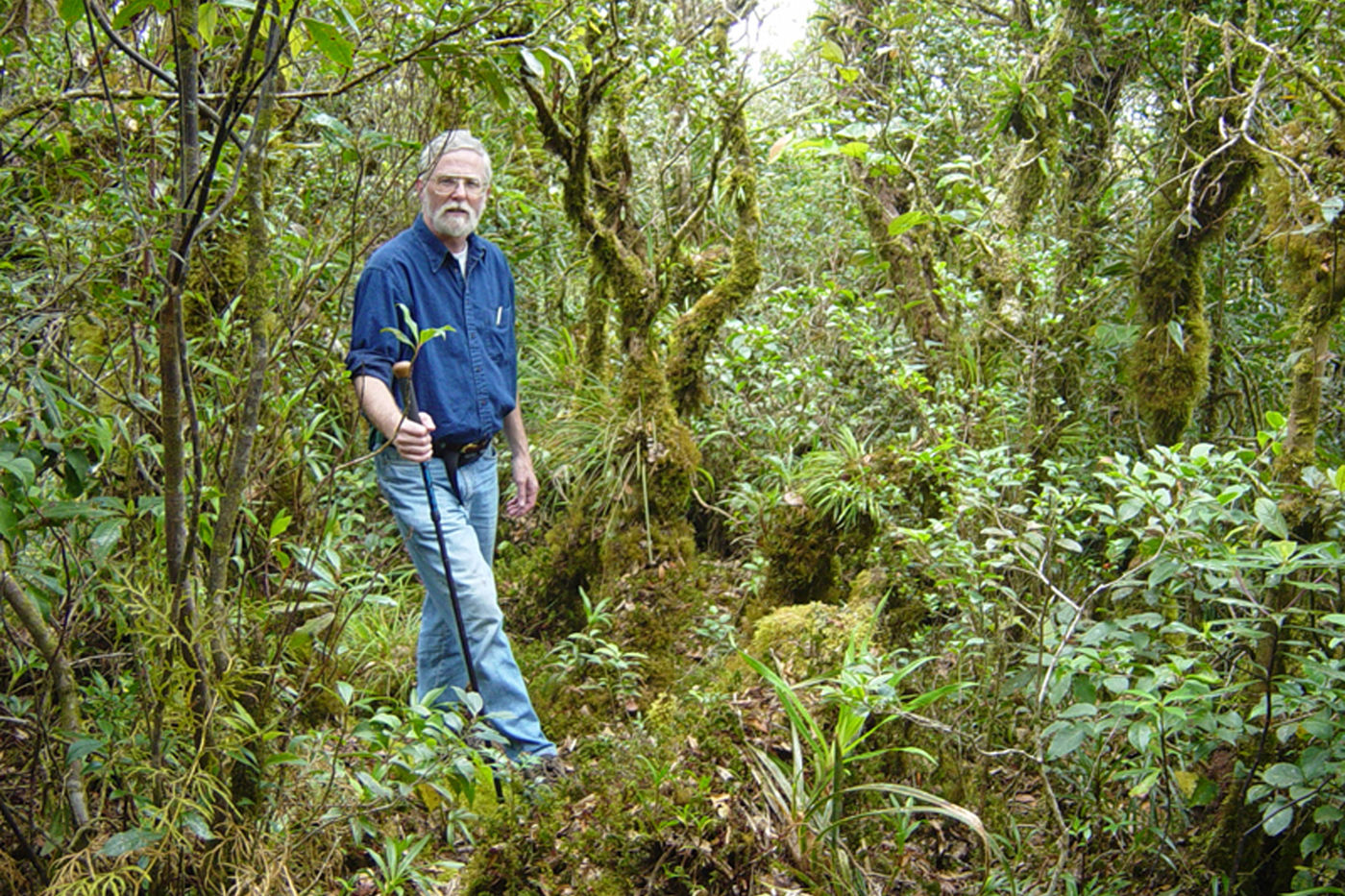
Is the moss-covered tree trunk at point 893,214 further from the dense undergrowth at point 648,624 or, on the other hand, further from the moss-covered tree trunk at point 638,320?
the moss-covered tree trunk at point 638,320

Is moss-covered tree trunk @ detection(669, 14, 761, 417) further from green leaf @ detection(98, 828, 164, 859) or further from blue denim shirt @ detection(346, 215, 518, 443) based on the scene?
green leaf @ detection(98, 828, 164, 859)

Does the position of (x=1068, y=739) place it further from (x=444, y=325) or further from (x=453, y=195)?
(x=453, y=195)

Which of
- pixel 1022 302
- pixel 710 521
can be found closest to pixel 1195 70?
pixel 1022 302

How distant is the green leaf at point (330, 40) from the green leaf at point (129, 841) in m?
1.63

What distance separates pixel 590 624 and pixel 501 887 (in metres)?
1.97

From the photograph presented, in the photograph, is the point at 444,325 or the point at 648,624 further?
the point at 648,624

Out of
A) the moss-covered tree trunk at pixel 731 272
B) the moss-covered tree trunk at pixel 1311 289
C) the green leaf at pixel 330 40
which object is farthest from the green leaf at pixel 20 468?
the moss-covered tree trunk at pixel 731 272

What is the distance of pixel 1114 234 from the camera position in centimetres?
559

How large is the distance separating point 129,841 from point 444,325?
7.18 feet

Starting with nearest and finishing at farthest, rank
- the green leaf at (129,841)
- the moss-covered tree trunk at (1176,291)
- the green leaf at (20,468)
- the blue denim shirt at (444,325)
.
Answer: the green leaf at (20,468), the green leaf at (129,841), the blue denim shirt at (444,325), the moss-covered tree trunk at (1176,291)

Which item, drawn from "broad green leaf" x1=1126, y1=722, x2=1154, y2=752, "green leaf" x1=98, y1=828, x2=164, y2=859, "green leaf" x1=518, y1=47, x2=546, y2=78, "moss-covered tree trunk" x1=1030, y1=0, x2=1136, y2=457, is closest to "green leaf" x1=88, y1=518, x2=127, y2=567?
"green leaf" x1=98, y1=828, x2=164, y2=859

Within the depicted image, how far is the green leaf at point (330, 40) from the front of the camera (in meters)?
1.90

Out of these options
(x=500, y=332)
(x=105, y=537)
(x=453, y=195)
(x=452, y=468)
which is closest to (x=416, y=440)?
(x=452, y=468)

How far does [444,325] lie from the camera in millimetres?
3787
